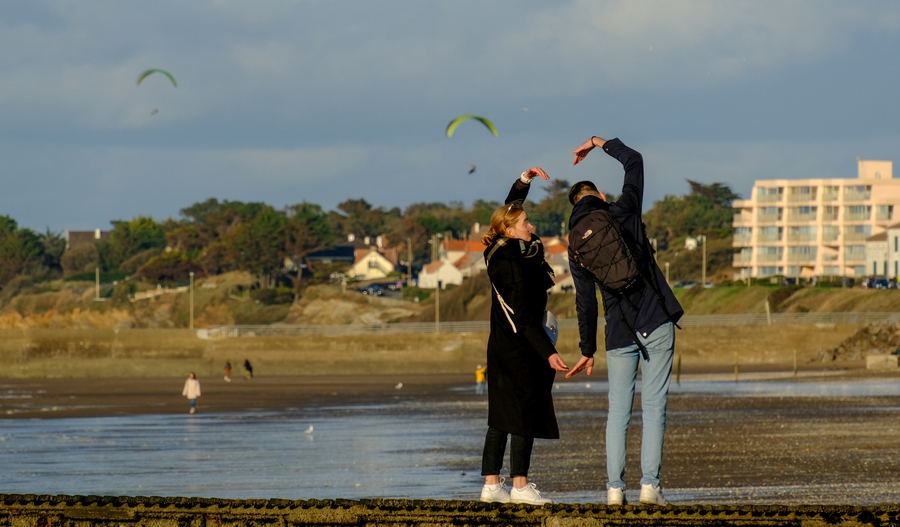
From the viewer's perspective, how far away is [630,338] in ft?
20.9

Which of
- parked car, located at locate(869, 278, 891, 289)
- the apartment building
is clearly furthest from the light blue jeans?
the apartment building

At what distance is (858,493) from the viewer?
8.97 meters

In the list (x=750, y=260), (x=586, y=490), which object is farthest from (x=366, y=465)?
(x=750, y=260)

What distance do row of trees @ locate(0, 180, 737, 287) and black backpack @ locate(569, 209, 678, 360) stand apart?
122m

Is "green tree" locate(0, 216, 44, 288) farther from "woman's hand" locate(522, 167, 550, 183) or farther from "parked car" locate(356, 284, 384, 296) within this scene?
"woman's hand" locate(522, 167, 550, 183)

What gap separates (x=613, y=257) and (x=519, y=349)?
2.51 feet

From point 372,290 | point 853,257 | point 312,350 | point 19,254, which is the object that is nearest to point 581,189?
point 312,350

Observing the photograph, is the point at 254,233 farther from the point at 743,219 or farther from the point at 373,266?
the point at 743,219

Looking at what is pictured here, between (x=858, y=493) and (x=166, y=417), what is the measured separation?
23132 millimetres

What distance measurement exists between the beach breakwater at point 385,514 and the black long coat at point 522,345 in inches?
50.7

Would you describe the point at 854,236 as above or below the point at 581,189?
above

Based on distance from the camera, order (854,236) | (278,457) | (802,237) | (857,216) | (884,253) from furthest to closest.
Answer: (802,237), (857,216), (854,236), (884,253), (278,457)

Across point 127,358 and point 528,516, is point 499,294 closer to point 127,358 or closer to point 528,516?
point 528,516

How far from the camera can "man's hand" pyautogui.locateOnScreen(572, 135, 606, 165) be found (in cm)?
676
